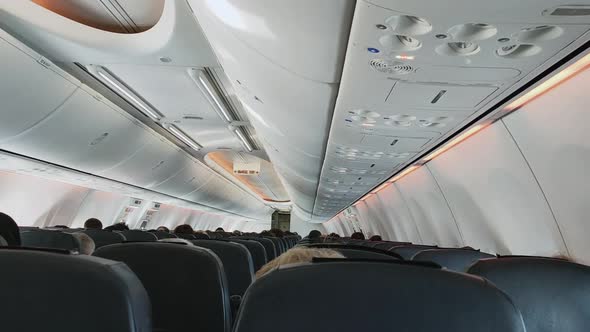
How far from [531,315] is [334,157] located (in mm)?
5854

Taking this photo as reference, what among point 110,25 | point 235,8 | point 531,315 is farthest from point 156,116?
point 531,315

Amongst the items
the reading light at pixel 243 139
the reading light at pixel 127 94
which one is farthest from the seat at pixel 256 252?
the reading light at pixel 243 139

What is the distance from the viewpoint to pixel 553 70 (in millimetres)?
3744

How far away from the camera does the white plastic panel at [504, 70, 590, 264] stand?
4602 mm

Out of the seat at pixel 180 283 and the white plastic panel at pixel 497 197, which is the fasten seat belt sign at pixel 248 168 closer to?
Result: the white plastic panel at pixel 497 197

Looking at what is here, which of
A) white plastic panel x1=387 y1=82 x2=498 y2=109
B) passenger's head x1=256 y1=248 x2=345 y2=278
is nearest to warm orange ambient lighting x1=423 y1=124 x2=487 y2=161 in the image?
white plastic panel x1=387 y1=82 x2=498 y2=109

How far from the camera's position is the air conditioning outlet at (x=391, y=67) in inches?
143

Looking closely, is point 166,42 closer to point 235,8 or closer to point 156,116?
point 235,8

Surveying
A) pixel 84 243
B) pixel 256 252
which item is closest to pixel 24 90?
pixel 84 243

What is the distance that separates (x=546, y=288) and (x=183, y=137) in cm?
1055

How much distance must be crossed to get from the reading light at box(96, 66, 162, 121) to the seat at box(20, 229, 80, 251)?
9.98ft

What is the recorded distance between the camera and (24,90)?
6309mm

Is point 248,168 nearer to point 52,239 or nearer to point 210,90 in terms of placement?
point 210,90

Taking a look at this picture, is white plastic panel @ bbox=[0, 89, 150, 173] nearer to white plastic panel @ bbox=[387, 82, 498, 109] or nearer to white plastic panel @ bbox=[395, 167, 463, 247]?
white plastic panel @ bbox=[387, 82, 498, 109]
